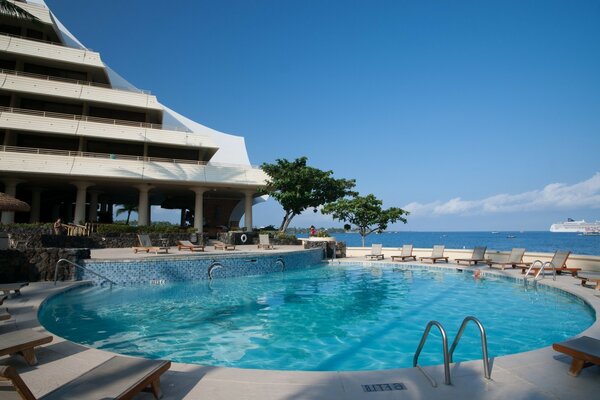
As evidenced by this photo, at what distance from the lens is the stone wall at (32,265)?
36.9ft

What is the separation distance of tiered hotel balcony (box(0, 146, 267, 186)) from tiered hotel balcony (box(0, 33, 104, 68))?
7558mm

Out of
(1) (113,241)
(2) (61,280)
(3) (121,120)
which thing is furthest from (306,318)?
(3) (121,120)

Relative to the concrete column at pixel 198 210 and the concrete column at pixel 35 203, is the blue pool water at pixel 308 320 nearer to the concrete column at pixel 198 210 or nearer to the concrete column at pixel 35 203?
the concrete column at pixel 198 210

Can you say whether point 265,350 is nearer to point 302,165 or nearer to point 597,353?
point 597,353

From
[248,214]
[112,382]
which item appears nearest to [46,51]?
[248,214]

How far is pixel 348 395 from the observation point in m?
3.68

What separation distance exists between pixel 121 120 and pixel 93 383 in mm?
29754


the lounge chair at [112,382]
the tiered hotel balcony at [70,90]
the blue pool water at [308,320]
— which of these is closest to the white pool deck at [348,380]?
the lounge chair at [112,382]

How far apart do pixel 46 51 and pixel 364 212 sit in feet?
94.4

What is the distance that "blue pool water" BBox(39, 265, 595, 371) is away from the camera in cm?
657

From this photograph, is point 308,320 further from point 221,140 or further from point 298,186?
point 221,140

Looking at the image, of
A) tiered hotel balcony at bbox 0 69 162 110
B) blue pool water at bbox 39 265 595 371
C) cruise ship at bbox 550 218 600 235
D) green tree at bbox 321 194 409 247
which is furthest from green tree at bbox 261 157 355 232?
cruise ship at bbox 550 218 600 235

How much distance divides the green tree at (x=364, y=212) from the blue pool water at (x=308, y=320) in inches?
706

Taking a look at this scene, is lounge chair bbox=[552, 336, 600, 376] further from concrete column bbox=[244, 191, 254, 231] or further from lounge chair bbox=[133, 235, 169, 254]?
concrete column bbox=[244, 191, 254, 231]
